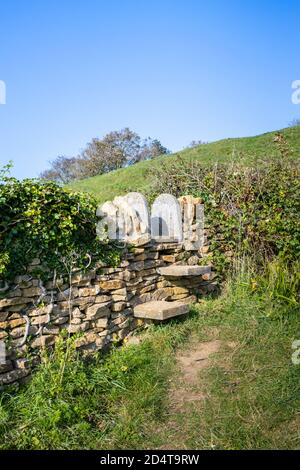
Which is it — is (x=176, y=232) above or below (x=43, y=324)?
above

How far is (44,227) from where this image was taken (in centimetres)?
407

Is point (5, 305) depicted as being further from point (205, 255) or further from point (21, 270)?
point (205, 255)

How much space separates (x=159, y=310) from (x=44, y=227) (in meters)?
1.76

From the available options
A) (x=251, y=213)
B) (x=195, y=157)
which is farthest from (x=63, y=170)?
(x=251, y=213)

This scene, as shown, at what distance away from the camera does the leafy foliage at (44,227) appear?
12.8 ft

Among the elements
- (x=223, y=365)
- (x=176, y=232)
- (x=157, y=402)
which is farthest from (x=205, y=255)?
(x=157, y=402)

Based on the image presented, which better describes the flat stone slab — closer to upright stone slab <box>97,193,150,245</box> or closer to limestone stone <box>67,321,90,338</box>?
upright stone slab <box>97,193,150,245</box>

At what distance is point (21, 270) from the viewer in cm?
399

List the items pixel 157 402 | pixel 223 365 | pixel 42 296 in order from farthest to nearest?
pixel 223 365 → pixel 42 296 → pixel 157 402

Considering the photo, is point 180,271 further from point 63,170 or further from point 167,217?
point 63,170

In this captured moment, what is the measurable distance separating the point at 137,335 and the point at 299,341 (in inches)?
76.7

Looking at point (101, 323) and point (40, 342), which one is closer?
point (40, 342)

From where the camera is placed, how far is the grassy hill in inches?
575

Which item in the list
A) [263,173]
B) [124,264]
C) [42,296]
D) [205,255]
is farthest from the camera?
[263,173]
